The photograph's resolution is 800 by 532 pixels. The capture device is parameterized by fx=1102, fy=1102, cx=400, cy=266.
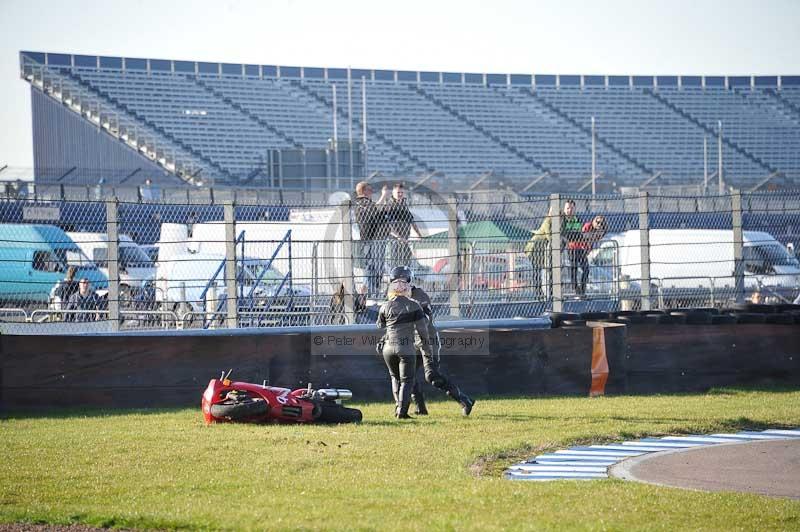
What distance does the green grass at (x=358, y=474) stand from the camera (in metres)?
6.43

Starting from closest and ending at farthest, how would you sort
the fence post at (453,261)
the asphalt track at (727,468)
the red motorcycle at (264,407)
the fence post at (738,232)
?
1. the asphalt track at (727,468)
2. the red motorcycle at (264,407)
3. the fence post at (453,261)
4. the fence post at (738,232)

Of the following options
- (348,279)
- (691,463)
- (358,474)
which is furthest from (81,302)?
(691,463)

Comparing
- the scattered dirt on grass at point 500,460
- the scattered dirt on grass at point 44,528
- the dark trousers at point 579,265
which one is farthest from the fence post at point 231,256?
the scattered dirt on grass at point 44,528

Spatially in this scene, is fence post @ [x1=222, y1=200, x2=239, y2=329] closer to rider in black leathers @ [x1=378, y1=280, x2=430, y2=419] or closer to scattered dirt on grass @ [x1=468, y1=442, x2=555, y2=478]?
rider in black leathers @ [x1=378, y1=280, x2=430, y2=419]

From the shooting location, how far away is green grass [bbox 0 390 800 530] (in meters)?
6.43

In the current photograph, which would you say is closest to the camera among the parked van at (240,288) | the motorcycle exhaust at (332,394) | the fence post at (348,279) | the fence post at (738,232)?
the motorcycle exhaust at (332,394)

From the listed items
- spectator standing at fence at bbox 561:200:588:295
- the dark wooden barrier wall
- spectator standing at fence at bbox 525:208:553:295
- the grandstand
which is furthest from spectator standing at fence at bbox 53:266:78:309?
the grandstand

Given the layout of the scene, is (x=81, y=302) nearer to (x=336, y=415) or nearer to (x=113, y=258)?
(x=113, y=258)

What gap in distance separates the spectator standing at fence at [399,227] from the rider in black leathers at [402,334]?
3.07 metres

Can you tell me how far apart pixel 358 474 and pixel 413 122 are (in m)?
51.1

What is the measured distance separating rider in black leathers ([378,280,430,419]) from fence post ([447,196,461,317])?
2966 millimetres

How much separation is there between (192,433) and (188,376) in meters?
2.72

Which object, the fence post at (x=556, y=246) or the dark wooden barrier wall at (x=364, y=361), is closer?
the dark wooden barrier wall at (x=364, y=361)

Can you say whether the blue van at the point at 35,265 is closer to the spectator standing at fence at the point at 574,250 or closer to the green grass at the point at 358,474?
the green grass at the point at 358,474
